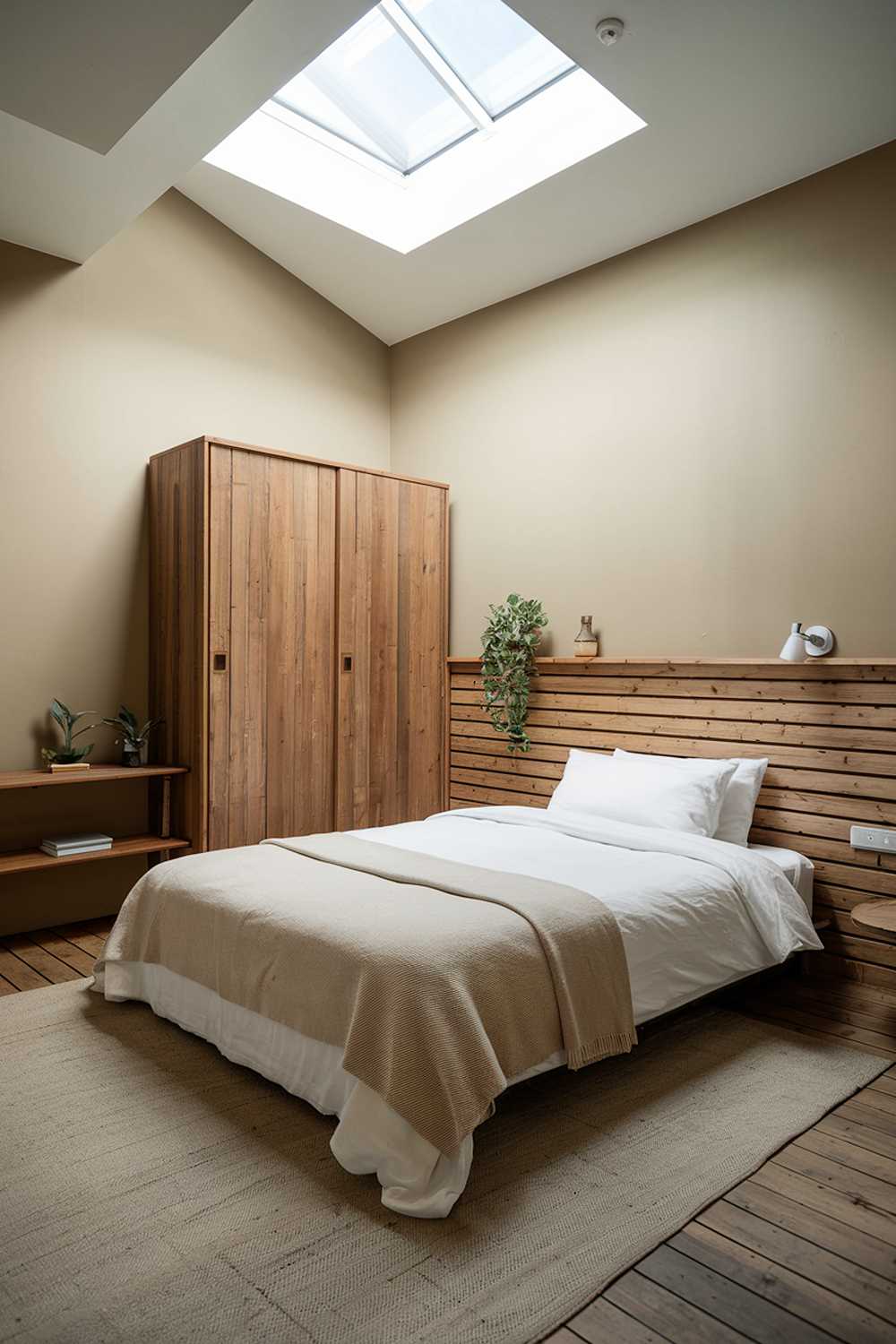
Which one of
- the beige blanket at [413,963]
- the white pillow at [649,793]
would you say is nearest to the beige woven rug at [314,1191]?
the beige blanket at [413,963]

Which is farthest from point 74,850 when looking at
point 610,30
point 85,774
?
point 610,30

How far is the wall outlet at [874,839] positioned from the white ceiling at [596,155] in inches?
98.0

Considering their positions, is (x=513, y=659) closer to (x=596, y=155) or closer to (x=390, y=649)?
(x=390, y=649)

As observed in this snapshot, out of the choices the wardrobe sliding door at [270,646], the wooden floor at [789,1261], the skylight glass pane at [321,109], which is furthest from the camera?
the wardrobe sliding door at [270,646]

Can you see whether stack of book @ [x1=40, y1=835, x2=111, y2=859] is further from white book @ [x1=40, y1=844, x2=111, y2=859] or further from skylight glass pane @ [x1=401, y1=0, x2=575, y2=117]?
skylight glass pane @ [x1=401, y1=0, x2=575, y2=117]

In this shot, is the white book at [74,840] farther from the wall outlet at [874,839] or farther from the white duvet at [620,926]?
the wall outlet at [874,839]

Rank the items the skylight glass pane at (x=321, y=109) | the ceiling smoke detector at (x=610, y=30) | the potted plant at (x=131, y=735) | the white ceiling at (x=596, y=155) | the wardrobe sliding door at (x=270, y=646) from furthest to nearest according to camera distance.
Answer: the potted plant at (x=131, y=735) < the wardrobe sliding door at (x=270, y=646) < the skylight glass pane at (x=321, y=109) < the ceiling smoke detector at (x=610, y=30) < the white ceiling at (x=596, y=155)

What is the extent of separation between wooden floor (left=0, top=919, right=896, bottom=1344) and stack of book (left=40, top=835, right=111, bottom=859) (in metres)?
2.82

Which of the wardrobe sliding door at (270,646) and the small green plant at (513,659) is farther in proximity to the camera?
the small green plant at (513,659)

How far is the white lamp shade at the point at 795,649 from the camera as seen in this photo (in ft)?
11.3

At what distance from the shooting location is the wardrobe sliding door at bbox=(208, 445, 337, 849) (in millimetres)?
4004

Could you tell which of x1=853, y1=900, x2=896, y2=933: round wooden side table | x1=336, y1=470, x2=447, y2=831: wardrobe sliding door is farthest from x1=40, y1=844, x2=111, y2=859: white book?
x1=853, y1=900, x2=896, y2=933: round wooden side table

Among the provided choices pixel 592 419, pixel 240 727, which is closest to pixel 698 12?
pixel 592 419

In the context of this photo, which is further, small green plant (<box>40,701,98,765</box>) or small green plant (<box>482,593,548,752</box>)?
small green plant (<box>482,593,548,752</box>)
